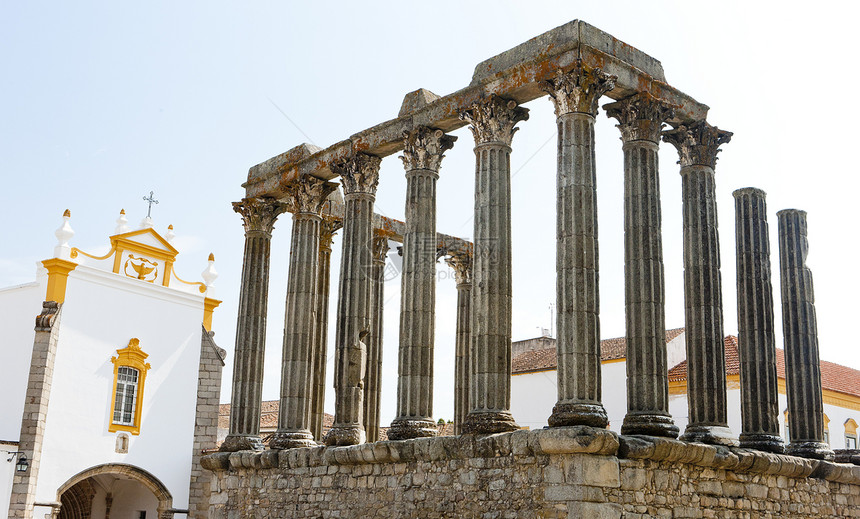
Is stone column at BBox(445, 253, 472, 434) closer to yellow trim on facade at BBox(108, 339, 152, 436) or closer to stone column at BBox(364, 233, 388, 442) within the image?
stone column at BBox(364, 233, 388, 442)

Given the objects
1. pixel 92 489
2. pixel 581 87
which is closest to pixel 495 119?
pixel 581 87

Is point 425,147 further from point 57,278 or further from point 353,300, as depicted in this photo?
point 57,278

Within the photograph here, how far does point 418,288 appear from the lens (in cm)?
1648

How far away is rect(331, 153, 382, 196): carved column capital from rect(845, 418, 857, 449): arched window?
20.8 meters

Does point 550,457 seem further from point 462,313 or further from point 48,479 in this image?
point 48,479

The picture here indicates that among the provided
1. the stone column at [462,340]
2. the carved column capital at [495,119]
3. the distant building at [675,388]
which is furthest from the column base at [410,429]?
the distant building at [675,388]

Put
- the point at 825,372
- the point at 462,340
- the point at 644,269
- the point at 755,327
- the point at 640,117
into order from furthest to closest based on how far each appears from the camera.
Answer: the point at 825,372, the point at 462,340, the point at 755,327, the point at 640,117, the point at 644,269

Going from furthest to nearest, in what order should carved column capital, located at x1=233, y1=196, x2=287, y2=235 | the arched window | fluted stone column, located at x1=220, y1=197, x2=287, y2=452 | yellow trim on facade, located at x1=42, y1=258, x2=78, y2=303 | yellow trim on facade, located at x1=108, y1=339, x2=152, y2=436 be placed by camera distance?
1. the arched window
2. yellow trim on facade, located at x1=108, y1=339, x2=152, y2=436
3. yellow trim on facade, located at x1=42, y1=258, x2=78, y2=303
4. carved column capital, located at x1=233, y1=196, x2=287, y2=235
5. fluted stone column, located at x1=220, y1=197, x2=287, y2=452

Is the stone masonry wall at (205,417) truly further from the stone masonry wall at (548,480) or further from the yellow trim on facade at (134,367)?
the stone masonry wall at (548,480)

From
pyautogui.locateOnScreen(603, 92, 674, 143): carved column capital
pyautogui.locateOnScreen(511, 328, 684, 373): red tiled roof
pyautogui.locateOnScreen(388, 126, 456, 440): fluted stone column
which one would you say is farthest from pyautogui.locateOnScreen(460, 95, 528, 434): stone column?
pyautogui.locateOnScreen(511, 328, 684, 373): red tiled roof

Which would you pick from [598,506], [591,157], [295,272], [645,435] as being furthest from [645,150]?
[295,272]

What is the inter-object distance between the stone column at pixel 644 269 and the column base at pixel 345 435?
4.89 meters

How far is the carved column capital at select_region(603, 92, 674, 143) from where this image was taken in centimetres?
1539

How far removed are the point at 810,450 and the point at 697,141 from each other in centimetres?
566
